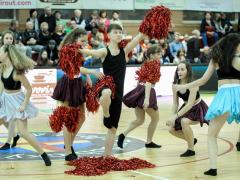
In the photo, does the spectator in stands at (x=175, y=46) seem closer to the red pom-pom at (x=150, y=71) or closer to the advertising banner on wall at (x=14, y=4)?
the advertising banner on wall at (x=14, y=4)

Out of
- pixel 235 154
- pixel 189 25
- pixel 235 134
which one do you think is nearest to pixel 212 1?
pixel 189 25

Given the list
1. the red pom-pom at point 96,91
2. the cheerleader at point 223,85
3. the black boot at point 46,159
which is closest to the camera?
the cheerleader at point 223,85

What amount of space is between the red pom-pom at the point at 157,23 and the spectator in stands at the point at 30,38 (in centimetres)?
1093

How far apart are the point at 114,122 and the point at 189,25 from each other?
53.8ft

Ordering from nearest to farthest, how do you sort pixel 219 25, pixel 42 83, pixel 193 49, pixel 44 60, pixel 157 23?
pixel 157 23 < pixel 42 83 < pixel 44 60 < pixel 193 49 < pixel 219 25

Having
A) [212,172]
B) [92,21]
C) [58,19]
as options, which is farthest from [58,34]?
[212,172]

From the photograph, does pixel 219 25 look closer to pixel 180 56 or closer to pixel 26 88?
pixel 180 56

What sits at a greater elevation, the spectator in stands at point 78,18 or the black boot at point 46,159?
the spectator in stands at point 78,18

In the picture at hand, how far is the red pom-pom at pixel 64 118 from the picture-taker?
7.64m

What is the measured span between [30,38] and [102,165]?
37.1 feet

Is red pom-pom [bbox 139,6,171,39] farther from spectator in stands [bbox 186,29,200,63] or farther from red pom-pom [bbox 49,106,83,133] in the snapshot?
spectator in stands [bbox 186,29,200,63]

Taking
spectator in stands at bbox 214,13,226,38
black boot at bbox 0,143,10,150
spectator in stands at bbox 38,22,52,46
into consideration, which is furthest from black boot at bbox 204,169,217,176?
spectator in stands at bbox 214,13,226,38

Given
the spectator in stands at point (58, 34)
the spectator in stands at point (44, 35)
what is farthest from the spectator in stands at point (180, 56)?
the spectator in stands at point (44, 35)

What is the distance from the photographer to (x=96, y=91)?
7.22m
